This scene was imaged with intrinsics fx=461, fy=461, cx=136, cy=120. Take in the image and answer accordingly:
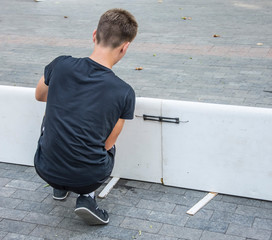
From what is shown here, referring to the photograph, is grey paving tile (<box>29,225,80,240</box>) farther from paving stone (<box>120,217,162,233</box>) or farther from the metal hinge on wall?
the metal hinge on wall

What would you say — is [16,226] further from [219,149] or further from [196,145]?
[219,149]

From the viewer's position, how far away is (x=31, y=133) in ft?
14.4

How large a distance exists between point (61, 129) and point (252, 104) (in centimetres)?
355

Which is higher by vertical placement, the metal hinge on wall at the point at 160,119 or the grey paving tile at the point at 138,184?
the metal hinge on wall at the point at 160,119

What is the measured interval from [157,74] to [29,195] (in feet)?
12.7

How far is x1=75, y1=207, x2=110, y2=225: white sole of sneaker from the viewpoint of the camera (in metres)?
3.35

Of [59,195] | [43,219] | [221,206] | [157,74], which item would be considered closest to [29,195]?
[59,195]

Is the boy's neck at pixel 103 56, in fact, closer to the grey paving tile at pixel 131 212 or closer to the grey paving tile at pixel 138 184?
the grey paving tile at pixel 131 212

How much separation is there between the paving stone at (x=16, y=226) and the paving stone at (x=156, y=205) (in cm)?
89

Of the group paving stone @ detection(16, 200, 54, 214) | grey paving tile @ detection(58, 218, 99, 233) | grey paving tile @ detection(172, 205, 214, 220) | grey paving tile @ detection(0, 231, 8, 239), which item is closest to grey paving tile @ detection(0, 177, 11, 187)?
paving stone @ detection(16, 200, 54, 214)

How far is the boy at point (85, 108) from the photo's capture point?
3.13 metres

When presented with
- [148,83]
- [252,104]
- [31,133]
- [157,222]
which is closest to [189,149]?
[157,222]

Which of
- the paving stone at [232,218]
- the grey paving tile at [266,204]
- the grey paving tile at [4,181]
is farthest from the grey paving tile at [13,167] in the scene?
the grey paving tile at [266,204]

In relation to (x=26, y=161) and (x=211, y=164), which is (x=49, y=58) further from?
(x=211, y=164)
